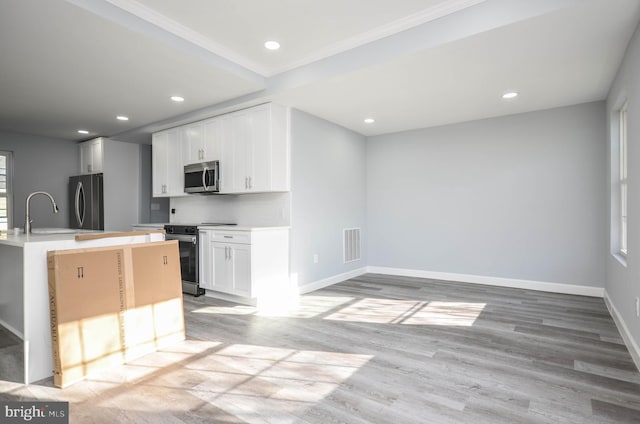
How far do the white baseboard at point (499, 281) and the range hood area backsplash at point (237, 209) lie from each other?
7.36 feet

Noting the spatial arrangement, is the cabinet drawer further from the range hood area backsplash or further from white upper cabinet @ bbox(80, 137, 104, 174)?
white upper cabinet @ bbox(80, 137, 104, 174)

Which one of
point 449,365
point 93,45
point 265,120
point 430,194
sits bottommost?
point 449,365

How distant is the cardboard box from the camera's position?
217cm

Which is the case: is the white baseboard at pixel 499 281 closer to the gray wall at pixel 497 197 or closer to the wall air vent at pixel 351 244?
the gray wall at pixel 497 197

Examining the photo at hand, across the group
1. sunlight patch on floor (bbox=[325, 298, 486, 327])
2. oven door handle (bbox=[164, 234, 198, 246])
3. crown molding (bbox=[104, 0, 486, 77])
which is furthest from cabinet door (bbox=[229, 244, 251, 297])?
crown molding (bbox=[104, 0, 486, 77])

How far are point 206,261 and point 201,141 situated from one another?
5.77 feet

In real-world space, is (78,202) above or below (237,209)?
above

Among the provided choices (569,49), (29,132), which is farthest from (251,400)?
(29,132)

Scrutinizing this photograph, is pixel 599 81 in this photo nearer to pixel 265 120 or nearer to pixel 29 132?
pixel 265 120

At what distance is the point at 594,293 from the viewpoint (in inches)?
168

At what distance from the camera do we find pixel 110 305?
2.41m

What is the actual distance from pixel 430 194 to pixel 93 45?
14.9 ft

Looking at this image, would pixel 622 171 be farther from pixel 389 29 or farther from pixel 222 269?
pixel 222 269

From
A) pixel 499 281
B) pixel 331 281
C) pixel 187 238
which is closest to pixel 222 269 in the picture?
pixel 187 238
